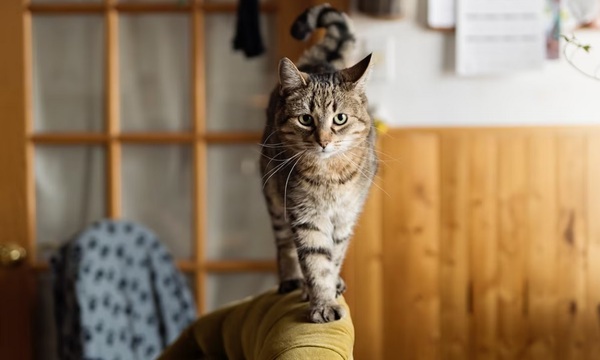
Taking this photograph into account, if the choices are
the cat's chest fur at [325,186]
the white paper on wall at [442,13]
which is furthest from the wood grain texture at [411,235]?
the cat's chest fur at [325,186]

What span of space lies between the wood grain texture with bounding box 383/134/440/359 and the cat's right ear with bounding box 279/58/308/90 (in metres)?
0.87

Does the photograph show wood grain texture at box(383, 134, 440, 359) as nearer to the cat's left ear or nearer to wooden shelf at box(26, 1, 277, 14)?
wooden shelf at box(26, 1, 277, 14)

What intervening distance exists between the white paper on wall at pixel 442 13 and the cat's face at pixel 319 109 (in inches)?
35.1

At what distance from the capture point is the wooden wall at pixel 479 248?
2.00 m

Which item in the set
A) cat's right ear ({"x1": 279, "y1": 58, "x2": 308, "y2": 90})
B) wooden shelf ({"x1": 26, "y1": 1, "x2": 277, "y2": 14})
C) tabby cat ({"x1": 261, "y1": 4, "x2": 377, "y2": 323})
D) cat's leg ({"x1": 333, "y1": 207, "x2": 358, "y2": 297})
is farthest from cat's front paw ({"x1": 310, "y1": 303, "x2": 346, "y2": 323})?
wooden shelf ({"x1": 26, "y1": 1, "x2": 277, "y2": 14})

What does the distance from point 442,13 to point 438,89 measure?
0.67 ft

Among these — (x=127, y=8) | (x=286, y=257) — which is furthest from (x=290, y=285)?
(x=127, y=8)

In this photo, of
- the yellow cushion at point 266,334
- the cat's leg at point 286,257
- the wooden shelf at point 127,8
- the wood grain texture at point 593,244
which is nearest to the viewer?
the yellow cushion at point 266,334

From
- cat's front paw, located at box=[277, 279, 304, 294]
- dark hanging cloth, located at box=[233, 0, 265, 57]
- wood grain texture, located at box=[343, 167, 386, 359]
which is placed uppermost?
dark hanging cloth, located at box=[233, 0, 265, 57]

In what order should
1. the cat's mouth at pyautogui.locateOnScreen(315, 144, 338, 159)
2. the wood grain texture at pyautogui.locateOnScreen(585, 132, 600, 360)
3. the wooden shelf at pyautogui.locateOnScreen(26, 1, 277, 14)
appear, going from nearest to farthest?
the cat's mouth at pyautogui.locateOnScreen(315, 144, 338, 159) → the wood grain texture at pyautogui.locateOnScreen(585, 132, 600, 360) → the wooden shelf at pyautogui.locateOnScreen(26, 1, 277, 14)

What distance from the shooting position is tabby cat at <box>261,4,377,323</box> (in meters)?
1.19

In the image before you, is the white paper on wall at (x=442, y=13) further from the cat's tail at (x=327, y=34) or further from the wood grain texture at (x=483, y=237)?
the cat's tail at (x=327, y=34)

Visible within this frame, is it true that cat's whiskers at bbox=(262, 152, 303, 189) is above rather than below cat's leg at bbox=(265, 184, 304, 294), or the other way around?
above

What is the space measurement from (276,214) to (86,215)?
1083 mm
